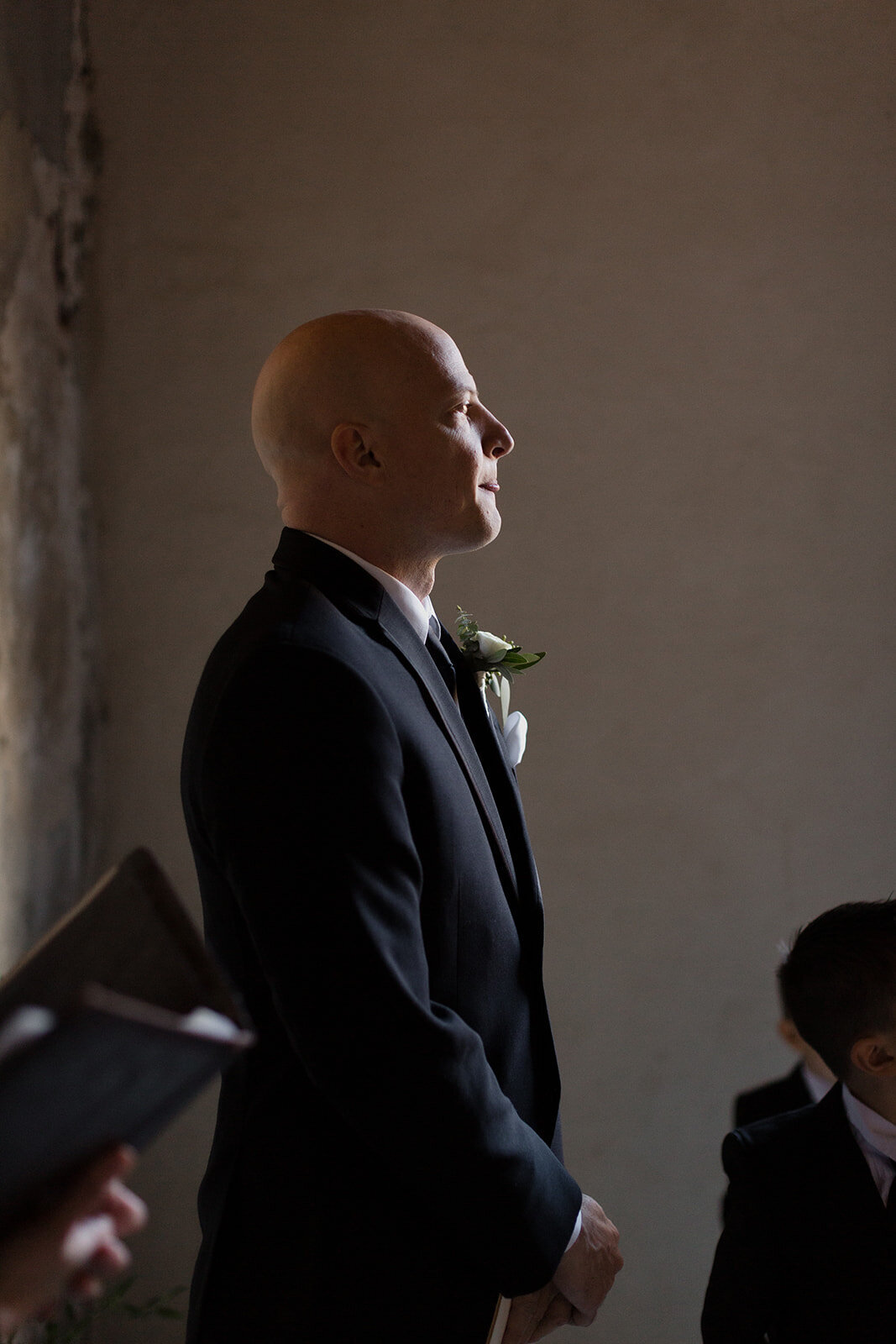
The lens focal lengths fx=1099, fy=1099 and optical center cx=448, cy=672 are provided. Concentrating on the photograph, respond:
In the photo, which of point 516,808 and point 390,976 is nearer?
point 390,976

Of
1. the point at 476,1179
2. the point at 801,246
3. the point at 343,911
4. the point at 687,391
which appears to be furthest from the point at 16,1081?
the point at 801,246

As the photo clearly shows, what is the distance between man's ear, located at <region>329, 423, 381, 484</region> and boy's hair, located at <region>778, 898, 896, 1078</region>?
105cm

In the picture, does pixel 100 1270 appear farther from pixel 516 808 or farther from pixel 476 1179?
pixel 516 808

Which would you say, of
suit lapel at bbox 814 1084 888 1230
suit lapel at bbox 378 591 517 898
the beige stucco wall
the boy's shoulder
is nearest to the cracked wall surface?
the beige stucco wall

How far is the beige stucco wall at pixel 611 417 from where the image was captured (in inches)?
117

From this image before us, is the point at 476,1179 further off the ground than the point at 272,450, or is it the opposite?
the point at 272,450

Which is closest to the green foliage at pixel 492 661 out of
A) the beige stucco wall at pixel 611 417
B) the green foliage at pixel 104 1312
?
the beige stucco wall at pixel 611 417

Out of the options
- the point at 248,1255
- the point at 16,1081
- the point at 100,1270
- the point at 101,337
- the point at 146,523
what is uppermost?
the point at 101,337

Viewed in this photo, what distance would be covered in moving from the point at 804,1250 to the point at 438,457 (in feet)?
4.32

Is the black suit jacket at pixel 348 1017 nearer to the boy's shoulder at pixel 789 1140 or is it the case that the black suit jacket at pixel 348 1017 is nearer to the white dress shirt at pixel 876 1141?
the boy's shoulder at pixel 789 1140

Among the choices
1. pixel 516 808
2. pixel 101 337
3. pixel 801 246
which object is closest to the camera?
pixel 516 808

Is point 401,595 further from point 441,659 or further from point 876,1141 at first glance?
point 876,1141

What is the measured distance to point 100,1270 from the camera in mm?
824

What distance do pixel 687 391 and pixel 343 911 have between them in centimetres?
229
